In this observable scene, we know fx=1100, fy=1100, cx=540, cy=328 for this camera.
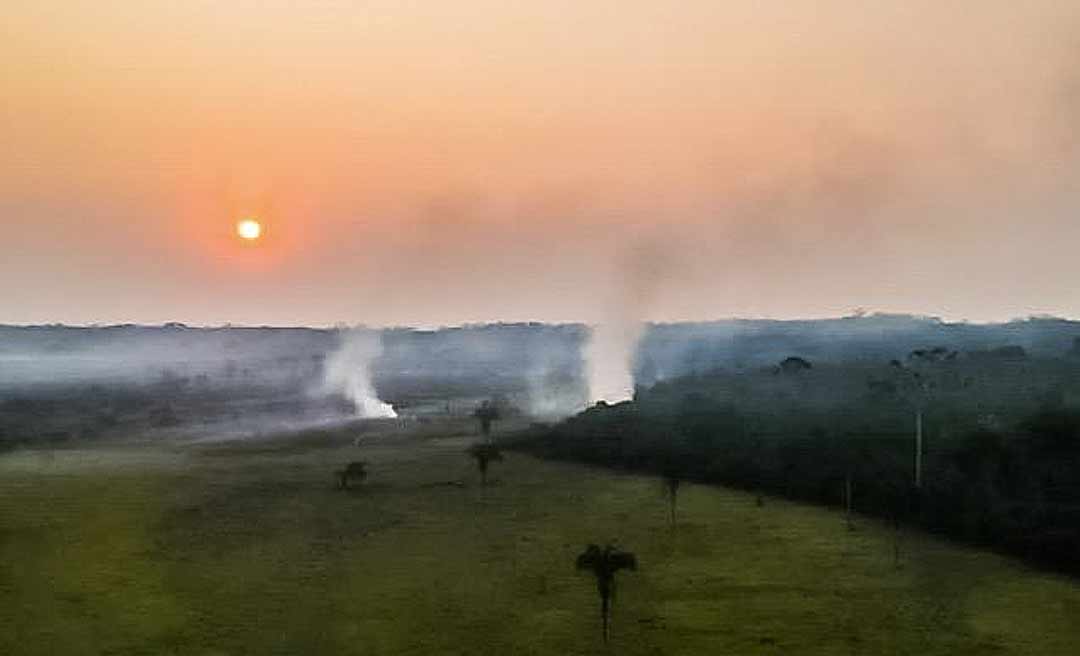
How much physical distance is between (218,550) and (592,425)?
11.2 metres

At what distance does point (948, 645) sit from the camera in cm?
1510

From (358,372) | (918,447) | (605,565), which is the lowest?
(605,565)

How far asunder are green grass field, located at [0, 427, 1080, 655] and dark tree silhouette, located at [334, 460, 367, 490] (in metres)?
0.22

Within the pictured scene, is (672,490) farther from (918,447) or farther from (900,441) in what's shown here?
(918,447)

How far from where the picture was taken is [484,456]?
69.1 feet

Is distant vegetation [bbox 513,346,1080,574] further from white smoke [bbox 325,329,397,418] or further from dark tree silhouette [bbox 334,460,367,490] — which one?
dark tree silhouette [bbox 334,460,367,490]

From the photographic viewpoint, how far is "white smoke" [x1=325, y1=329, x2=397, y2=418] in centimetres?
2462

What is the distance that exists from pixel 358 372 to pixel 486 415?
11.7 feet

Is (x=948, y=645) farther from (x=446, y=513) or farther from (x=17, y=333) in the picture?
(x=17, y=333)

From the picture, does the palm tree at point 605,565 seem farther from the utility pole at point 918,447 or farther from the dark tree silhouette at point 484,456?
the utility pole at point 918,447

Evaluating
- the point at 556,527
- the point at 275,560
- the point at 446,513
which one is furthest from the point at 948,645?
the point at 275,560

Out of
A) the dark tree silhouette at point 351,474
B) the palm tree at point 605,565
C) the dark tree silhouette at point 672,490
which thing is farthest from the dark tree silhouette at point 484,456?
the palm tree at point 605,565

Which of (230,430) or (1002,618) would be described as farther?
(230,430)

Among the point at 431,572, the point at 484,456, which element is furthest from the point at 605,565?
the point at 484,456
